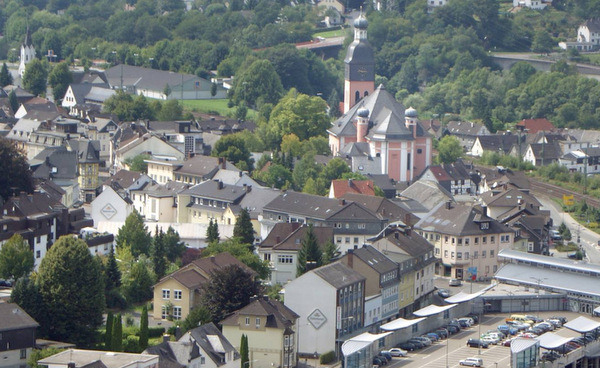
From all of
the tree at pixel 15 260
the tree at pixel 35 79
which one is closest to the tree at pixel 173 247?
the tree at pixel 15 260

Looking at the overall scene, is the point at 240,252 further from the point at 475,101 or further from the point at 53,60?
the point at 53,60

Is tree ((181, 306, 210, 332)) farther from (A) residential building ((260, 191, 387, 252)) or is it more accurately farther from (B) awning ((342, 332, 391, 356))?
(A) residential building ((260, 191, 387, 252))

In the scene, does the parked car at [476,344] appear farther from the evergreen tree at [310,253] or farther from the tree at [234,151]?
the tree at [234,151]

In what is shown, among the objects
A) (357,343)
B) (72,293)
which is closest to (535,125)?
(357,343)

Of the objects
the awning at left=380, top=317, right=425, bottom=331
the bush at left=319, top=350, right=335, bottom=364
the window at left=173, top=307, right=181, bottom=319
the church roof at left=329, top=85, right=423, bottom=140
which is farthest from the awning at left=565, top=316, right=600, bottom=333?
the church roof at left=329, top=85, right=423, bottom=140

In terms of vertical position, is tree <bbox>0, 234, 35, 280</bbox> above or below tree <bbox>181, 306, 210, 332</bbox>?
above

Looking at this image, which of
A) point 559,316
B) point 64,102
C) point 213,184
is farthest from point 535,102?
point 559,316
